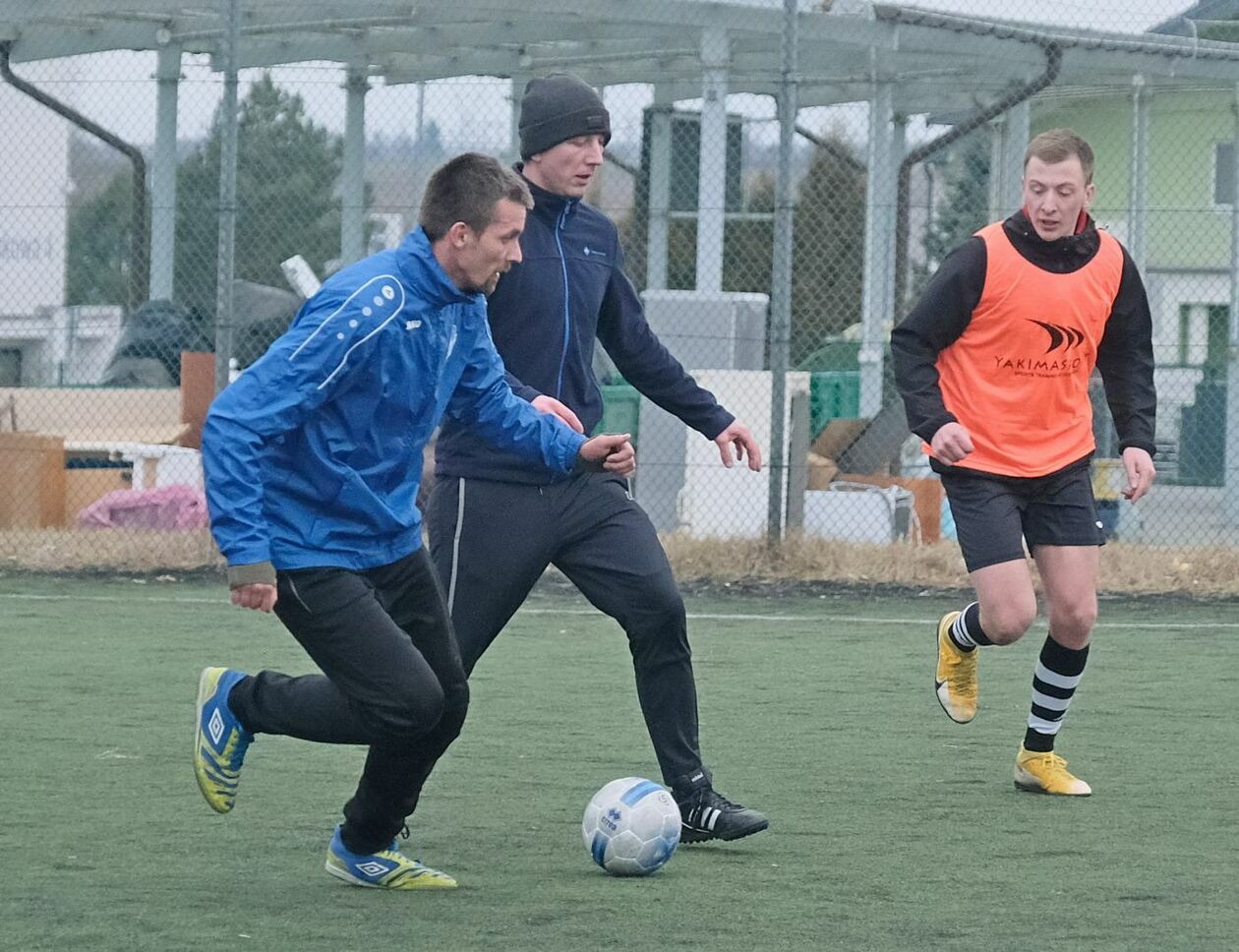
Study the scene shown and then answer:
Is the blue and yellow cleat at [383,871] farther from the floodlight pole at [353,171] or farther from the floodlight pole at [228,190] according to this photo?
the floodlight pole at [353,171]

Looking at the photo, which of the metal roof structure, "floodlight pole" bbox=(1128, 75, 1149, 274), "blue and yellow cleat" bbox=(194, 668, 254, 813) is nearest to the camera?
"blue and yellow cleat" bbox=(194, 668, 254, 813)

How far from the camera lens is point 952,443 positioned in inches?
237

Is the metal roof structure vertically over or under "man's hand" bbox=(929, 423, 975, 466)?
over

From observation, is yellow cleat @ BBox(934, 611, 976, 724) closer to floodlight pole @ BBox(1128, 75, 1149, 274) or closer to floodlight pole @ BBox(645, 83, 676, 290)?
floodlight pole @ BBox(1128, 75, 1149, 274)

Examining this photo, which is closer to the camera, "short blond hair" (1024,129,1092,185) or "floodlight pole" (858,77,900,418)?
"short blond hair" (1024,129,1092,185)

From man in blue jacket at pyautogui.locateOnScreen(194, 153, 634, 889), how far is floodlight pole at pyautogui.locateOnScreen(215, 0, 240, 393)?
7446mm

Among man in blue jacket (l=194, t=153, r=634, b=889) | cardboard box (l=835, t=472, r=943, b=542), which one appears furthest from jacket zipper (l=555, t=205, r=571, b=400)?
cardboard box (l=835, t=472, r=943, b=542)

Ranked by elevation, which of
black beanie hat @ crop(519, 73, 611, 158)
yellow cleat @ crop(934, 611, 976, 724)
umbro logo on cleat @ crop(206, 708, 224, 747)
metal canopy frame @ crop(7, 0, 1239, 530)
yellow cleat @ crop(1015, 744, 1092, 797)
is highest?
metal canopy frame @ crop(7, 0, 1239, 530)

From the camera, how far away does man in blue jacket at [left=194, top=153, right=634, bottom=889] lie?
441 cm

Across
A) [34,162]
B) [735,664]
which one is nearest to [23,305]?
[34,162]

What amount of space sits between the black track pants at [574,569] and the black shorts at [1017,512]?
1193 mm

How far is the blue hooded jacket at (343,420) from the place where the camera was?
4371 mm

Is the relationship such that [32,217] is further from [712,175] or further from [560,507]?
[560,507]

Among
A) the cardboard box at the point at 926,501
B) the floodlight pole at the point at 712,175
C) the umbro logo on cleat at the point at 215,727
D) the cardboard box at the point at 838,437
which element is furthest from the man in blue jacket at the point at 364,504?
the floodlight pole at the point at 712,175
